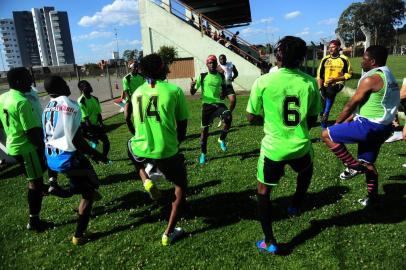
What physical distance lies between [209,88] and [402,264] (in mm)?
5097

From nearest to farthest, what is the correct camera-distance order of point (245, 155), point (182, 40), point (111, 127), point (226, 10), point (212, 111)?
1. point (212, 111)
2. point (245, 155)
3. point (111, 127)
4. point (182, 40)
5. point (226, 10)

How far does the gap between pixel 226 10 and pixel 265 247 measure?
37.4 meters

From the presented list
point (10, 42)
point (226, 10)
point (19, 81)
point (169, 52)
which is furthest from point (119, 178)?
point (10, 42)

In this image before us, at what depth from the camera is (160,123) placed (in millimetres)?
4086

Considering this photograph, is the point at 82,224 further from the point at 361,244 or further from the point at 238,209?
the point at 361,244

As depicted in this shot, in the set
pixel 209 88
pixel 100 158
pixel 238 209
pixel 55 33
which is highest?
pixel 55 33

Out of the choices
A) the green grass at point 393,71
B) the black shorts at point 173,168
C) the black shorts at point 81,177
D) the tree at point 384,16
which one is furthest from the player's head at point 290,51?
the tree at point 384,16

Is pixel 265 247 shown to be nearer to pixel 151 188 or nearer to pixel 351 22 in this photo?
pixel 151 188

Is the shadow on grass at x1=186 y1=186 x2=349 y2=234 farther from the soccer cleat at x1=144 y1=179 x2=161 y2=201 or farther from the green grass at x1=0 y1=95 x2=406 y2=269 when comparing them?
the soccer cleat at x1=144 y1=179 x2=161 y2=201

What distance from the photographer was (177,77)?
24.0 m

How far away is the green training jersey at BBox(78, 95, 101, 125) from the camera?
27.6 ft

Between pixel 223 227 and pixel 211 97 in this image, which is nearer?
pixel 223 227

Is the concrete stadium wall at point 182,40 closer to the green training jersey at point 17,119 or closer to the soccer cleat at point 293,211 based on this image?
the soccer cleat at point 293,211

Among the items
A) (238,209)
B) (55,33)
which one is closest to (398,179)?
(238,209)
